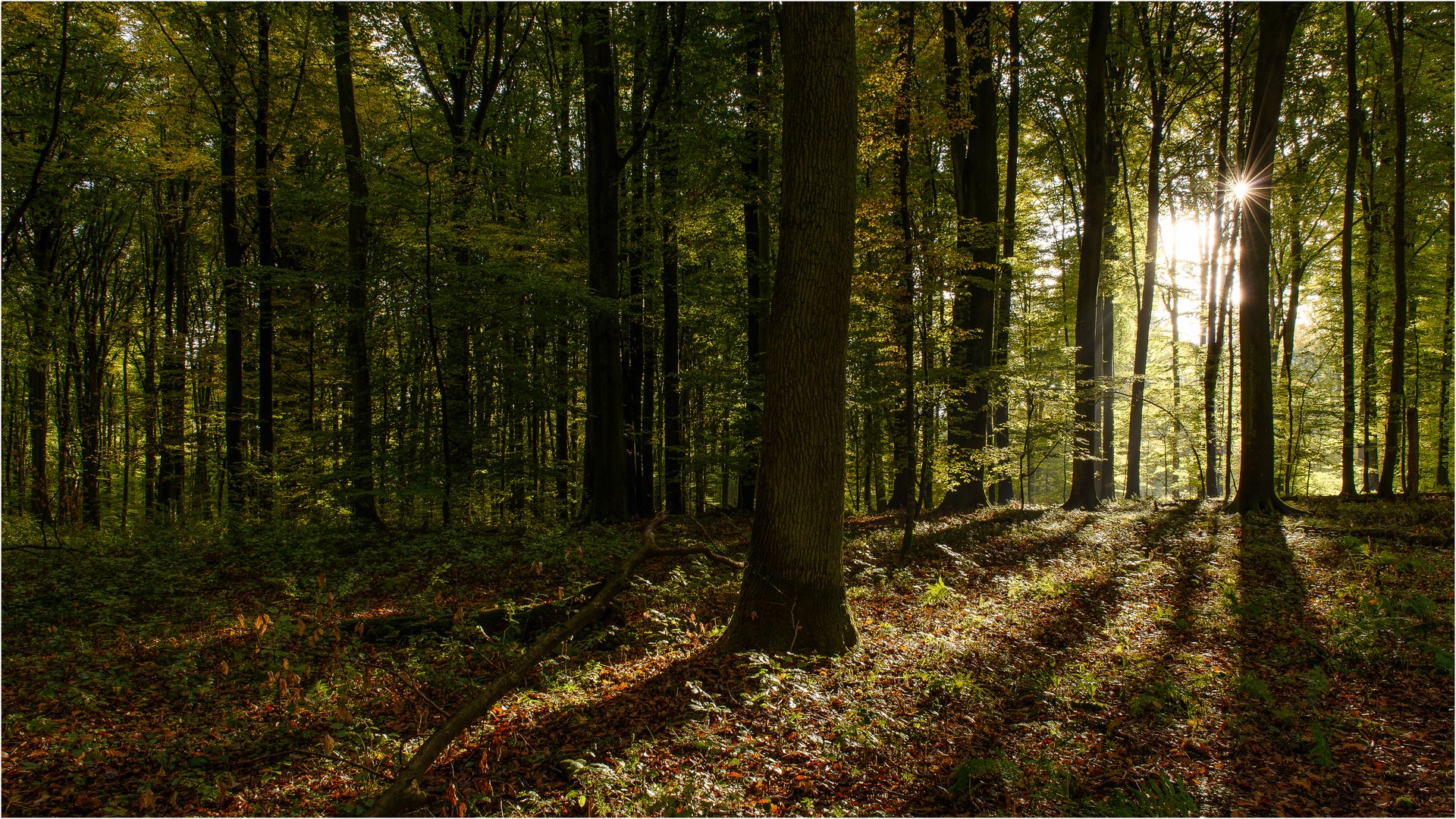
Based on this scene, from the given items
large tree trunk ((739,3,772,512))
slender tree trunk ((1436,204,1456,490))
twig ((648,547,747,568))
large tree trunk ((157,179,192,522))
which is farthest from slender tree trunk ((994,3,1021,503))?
large tree trunk ((157,179,192,522))

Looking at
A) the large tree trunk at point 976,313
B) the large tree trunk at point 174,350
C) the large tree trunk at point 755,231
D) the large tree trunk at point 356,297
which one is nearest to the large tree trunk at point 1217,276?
the large tree trunk at point 976,313

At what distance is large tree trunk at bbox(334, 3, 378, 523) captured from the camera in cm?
1155

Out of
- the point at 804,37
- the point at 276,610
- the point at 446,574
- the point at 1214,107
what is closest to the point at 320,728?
the point at 276,610

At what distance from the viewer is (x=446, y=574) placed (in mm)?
9039

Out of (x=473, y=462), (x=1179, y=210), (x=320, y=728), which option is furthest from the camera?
(x=1179, y=210)

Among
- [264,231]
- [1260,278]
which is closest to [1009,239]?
[1260,278]

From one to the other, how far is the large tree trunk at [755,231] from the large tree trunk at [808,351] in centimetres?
690

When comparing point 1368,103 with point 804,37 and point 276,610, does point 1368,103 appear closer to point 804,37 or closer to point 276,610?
point 804,37

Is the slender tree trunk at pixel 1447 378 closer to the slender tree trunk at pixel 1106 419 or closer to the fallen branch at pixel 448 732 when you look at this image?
the slender tree trunk at pixel 1106 419

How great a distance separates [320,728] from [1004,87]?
70.8 ft

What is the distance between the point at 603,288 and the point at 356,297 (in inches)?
187

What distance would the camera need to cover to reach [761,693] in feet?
14.7

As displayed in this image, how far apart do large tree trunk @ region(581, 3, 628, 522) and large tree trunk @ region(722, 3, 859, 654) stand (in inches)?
276

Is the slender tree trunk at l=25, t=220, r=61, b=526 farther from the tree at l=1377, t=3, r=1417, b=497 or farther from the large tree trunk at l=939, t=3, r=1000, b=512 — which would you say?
the tree at l=1377, t=3, r=1417, b=497
